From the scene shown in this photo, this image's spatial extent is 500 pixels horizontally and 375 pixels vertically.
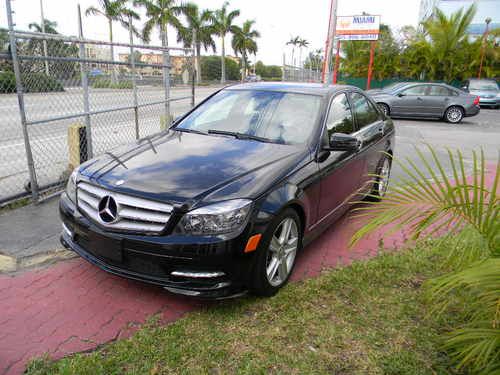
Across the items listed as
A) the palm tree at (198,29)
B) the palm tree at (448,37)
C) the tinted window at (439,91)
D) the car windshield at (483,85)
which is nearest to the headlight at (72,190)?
the tinted window at (439,91)

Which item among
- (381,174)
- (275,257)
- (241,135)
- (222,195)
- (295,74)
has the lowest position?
(275,257)

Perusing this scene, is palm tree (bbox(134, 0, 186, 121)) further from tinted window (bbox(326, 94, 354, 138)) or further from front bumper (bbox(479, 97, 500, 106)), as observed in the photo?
tinted window (bbox(326, 94, 354, 138))

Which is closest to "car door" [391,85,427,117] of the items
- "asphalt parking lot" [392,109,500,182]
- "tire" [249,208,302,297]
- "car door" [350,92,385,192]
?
"asphalt parking lot" [392,109,500,182]

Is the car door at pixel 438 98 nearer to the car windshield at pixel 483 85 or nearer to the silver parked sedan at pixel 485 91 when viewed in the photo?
the silver parked sedan at pixel 485 91

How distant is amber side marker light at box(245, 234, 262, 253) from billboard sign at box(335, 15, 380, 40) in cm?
2021

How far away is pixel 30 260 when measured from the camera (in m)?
3.64

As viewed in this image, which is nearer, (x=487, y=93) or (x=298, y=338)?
(x=298, y=338)

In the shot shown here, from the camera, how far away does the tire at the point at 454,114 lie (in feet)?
48.6

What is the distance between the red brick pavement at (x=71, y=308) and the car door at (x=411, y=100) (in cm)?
1271

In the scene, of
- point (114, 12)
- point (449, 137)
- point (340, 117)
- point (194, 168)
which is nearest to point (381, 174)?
point (340, 117)

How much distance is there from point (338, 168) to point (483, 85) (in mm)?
21856

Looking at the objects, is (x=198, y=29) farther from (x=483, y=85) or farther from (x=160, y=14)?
(x=483, y=85)

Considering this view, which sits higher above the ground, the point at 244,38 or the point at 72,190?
the point at 244,38

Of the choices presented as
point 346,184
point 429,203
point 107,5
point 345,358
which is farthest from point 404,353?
point 107,5
